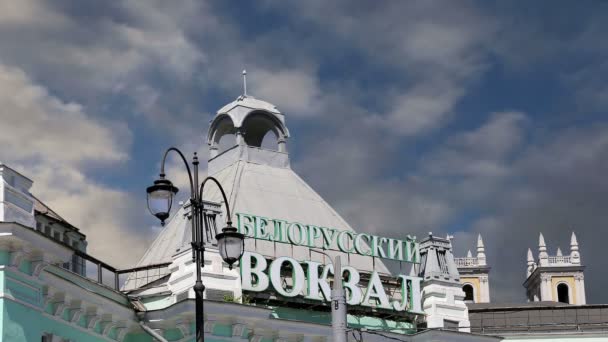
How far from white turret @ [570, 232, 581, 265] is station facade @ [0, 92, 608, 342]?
9410 cm

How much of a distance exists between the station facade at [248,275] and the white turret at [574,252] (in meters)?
94.1

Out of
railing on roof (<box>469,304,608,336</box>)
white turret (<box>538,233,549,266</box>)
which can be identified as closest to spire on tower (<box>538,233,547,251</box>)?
white turret (<box>538,233,549,266</box>)

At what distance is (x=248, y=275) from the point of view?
1789 inches

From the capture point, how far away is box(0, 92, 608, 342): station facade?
34219 millimetres

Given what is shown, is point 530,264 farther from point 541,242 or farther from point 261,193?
point 261,193

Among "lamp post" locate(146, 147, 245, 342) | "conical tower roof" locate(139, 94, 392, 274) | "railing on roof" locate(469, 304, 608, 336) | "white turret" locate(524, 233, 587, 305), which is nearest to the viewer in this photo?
"lamp post" locate(146, 147, 245, 342)

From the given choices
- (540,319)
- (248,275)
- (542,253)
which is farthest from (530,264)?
(248,275)

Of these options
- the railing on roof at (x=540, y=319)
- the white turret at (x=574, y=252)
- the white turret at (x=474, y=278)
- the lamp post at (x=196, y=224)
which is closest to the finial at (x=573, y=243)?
the white turret at (x=574, y=252)

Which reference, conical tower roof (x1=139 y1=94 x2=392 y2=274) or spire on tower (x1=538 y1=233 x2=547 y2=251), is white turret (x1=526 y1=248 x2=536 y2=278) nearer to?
spire on tower (x1=538 y1=233 x2=547 y2=251)

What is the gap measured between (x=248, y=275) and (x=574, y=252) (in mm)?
119233

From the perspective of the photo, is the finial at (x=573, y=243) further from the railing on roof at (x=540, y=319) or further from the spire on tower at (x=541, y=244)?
the railing on roof at (x=540, y=319)

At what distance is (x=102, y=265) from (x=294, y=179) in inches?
718

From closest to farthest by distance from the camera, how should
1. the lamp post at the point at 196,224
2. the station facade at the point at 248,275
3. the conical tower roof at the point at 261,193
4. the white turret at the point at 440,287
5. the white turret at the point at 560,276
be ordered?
the lamp post at the point at 196,224
the station facade at the point at 248,275
the white turret at the point at 440,287
the conical tower roof at the point at 261,193
the white turret at the point at 560,276

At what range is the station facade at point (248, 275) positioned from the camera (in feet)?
112
